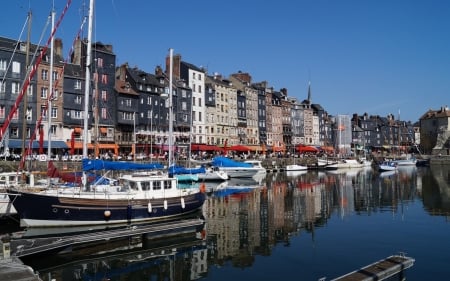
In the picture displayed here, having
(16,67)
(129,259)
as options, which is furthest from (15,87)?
(129,259)

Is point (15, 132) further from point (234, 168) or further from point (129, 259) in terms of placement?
point (129, 259)

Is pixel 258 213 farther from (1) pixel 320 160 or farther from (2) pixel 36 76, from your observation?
(1) pixel 320 160

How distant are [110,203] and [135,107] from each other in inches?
1985

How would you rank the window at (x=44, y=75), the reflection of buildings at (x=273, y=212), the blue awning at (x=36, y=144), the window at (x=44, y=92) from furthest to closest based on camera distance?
the window at (x=44, y=75)
the window at (x=44, y=92)
the blue awning at (x=36, y=144)
the reflection of buildings at (x=273, y=212)

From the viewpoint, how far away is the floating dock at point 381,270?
1509 cm

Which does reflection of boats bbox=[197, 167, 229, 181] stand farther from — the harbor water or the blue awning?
the harbor water

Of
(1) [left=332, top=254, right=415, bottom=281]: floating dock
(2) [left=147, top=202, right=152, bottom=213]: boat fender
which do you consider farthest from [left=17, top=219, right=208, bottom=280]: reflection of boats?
(1) [left=332, top=254, right=415, bottom=281]: floating dock

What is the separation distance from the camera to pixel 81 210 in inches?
1004

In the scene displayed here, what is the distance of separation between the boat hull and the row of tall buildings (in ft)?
14.1

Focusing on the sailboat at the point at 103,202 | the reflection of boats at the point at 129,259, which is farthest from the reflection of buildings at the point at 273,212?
the sailboat at the point at 103,202

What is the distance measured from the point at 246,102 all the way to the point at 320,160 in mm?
23105

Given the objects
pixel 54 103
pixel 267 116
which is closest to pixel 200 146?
pixel 54 103

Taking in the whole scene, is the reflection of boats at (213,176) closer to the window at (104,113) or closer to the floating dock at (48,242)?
the window at (104,113)

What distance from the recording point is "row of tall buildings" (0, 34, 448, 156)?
2216 inches
